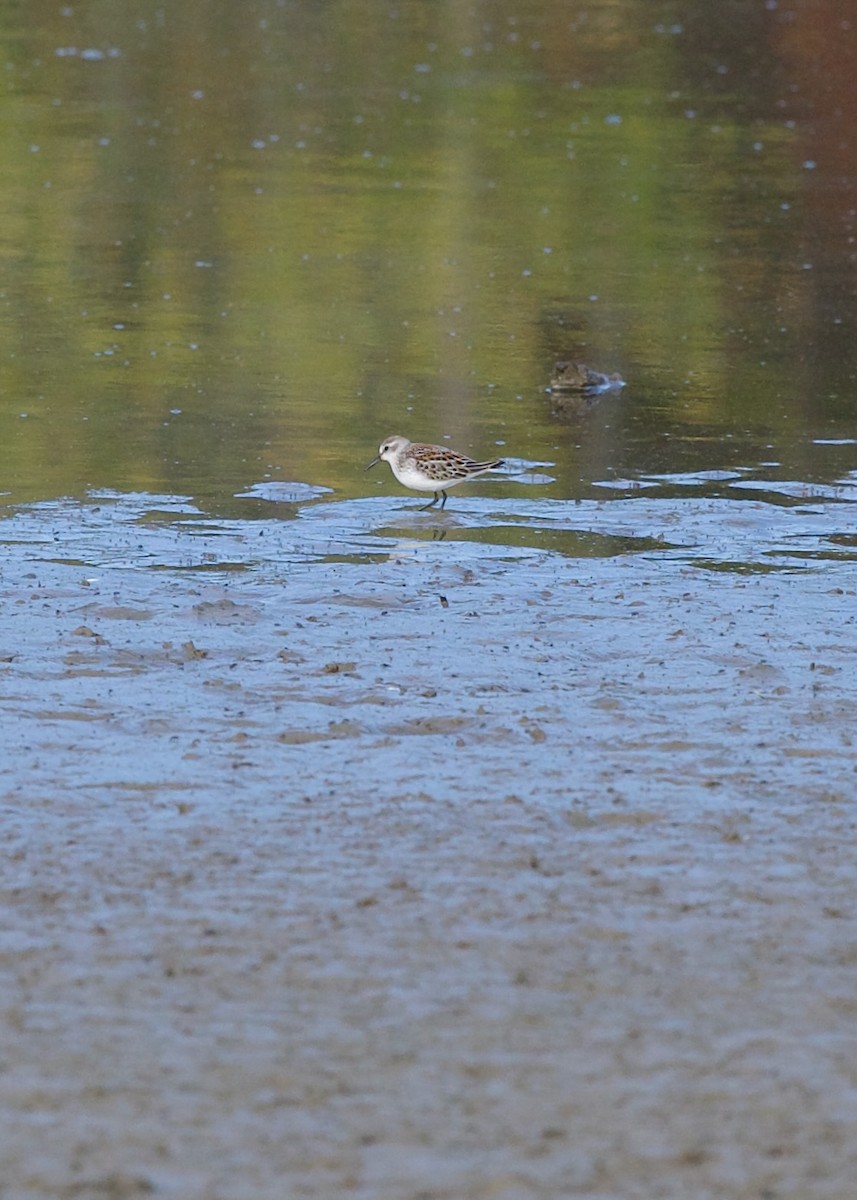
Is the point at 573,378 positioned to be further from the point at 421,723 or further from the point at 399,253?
the point at 421,723

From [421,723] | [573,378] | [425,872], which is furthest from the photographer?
[573,378]

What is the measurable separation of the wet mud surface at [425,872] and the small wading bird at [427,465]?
0.91m

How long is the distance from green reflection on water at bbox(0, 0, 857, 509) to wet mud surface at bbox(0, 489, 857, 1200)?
92.9 inches

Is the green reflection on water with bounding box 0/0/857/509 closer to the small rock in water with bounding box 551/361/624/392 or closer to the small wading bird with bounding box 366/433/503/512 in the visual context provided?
the small rock in water with bounding box 551/361/624/392

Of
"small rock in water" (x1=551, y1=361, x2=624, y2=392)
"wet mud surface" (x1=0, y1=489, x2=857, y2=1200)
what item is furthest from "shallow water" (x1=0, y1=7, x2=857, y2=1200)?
"small rock in water" (x1=551, y1=361, x2=624, y2=392)

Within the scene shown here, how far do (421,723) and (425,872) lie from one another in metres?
1.31

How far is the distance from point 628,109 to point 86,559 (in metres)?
21.8

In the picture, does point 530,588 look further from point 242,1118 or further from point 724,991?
point 242,1118

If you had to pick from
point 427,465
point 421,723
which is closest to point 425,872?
point 421,723

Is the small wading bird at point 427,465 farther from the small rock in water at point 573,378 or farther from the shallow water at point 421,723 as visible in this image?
the small rock in water at point 573,378

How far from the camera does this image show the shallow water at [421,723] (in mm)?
4898

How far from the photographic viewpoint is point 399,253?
1945 cm

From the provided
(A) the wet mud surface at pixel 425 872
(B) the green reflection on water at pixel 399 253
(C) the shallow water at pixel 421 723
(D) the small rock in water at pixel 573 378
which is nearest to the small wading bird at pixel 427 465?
(C) the shallow water at pixel 421 723

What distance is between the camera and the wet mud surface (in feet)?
15.6
